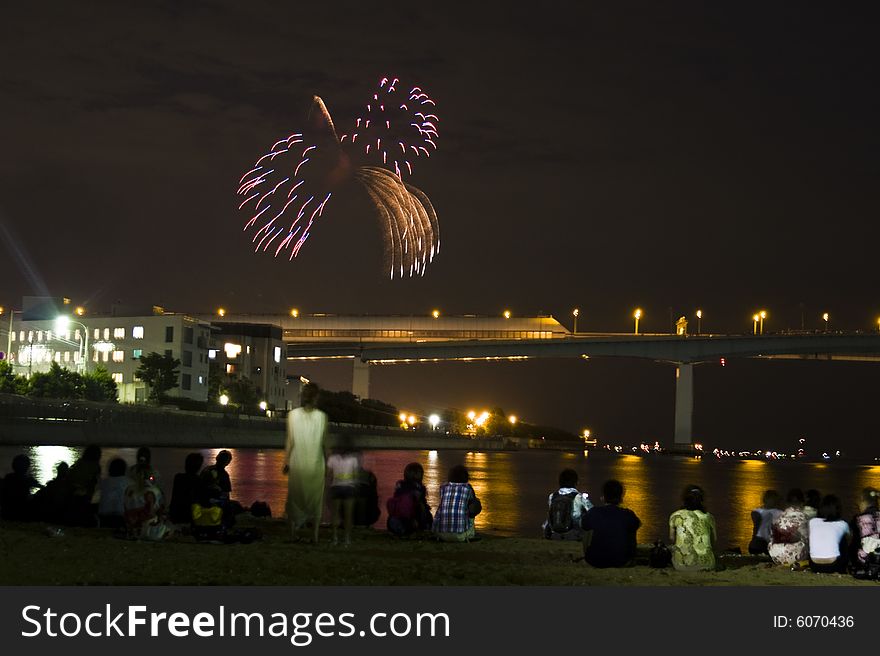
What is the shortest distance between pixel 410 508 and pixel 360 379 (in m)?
131

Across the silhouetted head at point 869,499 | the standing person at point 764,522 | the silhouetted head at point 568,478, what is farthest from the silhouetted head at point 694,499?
the standing person at point 764,522

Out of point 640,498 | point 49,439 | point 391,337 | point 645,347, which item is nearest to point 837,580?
point 640,498

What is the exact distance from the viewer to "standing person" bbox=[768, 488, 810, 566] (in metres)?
15.6

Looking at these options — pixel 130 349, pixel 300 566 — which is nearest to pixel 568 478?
pixel 300 566

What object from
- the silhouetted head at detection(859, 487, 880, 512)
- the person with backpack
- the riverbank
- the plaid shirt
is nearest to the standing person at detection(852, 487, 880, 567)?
the silhouetted head at detection(859, 487, 880, 512)

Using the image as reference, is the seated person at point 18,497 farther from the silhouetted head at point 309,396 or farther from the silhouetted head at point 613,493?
the silhouetted head at point 613,493

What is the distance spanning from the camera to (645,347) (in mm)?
131500

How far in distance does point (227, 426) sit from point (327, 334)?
7450 cm

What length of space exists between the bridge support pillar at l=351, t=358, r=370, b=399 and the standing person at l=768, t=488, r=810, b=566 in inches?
5191

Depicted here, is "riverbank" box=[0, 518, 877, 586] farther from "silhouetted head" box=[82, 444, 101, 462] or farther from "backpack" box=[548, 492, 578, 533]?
"backpack" box=[548, 492, 578, 533]

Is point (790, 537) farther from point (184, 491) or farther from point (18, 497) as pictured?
point (18, 497)

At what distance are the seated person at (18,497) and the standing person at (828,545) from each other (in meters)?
10.4

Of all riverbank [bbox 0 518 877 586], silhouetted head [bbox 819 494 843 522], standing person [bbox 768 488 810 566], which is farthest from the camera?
standing person [bbox 768 488 810 566]

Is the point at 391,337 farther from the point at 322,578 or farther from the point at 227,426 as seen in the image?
the point at 322,578
